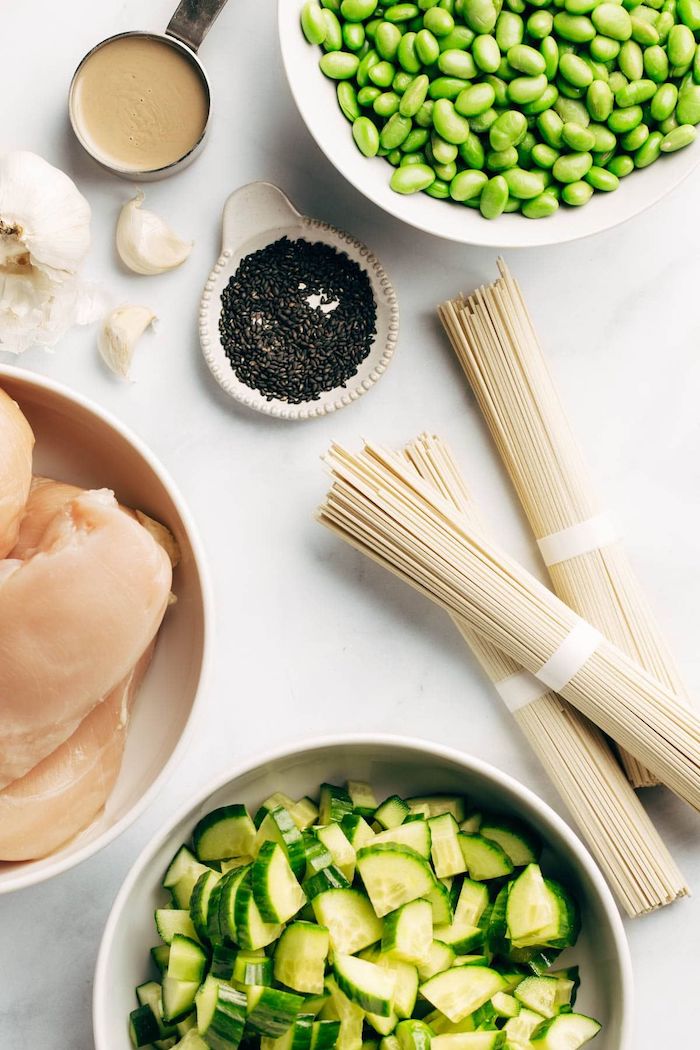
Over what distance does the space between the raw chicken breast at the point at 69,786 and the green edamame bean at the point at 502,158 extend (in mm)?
979

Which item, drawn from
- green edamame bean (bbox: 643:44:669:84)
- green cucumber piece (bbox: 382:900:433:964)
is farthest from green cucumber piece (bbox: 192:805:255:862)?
green edamame bean (bbox: 643:44:669:84)

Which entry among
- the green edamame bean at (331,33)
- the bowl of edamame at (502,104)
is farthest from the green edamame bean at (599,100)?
the green edamame bean at (331,33)

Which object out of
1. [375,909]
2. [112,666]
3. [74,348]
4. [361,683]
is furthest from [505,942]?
[74,348]

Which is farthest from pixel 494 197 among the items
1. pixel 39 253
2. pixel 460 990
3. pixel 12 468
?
pixel 460 990

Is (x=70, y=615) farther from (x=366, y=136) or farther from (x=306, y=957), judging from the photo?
(x=366, y=136)

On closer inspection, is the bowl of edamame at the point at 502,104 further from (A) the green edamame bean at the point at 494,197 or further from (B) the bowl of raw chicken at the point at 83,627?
(B) the bowl of raw chicken at the point at 83,627

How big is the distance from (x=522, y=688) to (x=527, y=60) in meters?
1.02

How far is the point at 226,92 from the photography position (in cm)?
172

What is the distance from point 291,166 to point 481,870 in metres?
1.25

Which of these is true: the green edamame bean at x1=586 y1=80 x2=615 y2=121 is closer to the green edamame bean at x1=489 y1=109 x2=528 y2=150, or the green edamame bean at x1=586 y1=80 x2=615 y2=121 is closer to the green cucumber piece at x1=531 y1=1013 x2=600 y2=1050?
the green edamame bean at x1=489 y1=109 x2=528 y2=150

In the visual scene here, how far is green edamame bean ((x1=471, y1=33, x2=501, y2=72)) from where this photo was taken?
1.53 metres

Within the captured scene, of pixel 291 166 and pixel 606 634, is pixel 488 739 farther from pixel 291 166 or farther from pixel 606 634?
pixel 291 166

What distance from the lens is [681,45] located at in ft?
5.03

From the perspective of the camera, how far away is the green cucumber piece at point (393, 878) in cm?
138
